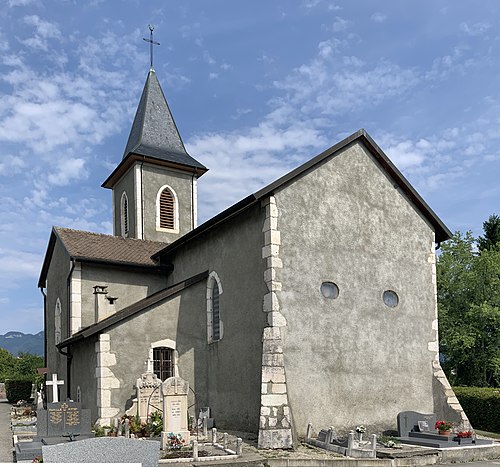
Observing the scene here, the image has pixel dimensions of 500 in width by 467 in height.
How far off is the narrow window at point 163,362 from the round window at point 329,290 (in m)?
5.54

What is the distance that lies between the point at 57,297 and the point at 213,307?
881 cm

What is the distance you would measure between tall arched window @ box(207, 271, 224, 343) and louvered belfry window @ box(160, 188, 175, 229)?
32.0 feet

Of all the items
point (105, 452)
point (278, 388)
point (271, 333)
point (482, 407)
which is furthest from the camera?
point (482, 407)

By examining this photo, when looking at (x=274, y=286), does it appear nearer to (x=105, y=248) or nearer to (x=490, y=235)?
(x=105, y=248)

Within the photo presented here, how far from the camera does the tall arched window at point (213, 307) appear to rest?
17781 mm

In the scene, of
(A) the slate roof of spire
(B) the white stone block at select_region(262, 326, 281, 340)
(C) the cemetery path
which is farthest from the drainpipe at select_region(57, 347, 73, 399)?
(A) the slate roof of spire

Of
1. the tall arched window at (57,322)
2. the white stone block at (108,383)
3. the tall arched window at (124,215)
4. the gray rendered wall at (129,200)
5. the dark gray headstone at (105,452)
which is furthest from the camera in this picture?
the tall arched window at (124,215)

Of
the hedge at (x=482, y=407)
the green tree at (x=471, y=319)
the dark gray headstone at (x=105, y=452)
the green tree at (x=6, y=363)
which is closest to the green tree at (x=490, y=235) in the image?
the green tree at (x=471, y=319)

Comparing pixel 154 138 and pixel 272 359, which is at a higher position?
pixel 154 138

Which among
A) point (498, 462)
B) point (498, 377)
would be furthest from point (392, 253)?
point (498, 377)

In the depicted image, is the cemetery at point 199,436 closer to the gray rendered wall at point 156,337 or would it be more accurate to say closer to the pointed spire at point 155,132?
the gray rendered wall at point 156,337

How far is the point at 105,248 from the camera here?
22094 millimetres

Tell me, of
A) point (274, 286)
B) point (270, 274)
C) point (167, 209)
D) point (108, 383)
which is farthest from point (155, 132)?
point (274, 286)

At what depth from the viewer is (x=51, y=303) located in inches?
997
